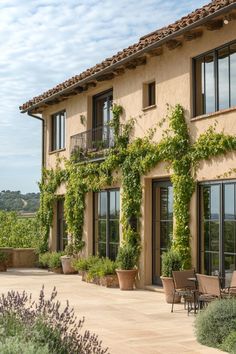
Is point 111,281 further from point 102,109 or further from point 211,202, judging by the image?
point 102,109

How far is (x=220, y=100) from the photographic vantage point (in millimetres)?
13430

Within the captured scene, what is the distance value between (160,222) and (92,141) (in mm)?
4540

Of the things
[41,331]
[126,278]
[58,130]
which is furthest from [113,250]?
[41,331]

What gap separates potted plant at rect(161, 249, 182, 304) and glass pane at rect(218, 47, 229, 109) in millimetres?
3411

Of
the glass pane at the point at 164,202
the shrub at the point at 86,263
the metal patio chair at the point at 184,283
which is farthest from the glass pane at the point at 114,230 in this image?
the metal patio chair at the point at 184,283

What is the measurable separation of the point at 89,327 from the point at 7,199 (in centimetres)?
5188

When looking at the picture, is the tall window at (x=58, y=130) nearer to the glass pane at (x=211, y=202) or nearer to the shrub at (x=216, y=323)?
the glass pane at (x=211, y=202)

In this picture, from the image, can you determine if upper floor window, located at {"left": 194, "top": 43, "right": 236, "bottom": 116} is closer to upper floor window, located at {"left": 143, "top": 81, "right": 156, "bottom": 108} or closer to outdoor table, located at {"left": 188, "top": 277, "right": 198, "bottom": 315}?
upper floor window, located at {"left": 143, "top": 81, "right": 156, "bottom": 108}

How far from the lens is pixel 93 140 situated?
19.5 m

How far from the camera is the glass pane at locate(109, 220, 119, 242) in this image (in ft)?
58.9

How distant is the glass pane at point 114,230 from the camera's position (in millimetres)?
17938

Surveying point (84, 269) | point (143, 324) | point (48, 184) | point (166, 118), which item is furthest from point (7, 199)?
point (143, 324)

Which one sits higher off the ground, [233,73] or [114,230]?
[233,73]

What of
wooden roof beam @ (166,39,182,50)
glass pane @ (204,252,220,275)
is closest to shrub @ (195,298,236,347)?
glass pane @ (204,252,220,275)
